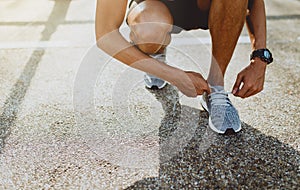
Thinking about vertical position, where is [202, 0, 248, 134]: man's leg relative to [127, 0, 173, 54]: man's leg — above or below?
below

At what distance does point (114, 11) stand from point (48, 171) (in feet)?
1.89

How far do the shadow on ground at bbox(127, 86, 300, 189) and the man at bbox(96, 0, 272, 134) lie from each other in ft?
0.26

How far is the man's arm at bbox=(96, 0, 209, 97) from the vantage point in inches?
50.9

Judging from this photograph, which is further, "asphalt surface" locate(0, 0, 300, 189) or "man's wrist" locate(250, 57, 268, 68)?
"man's wrist" locate(250, 57, 268, 68)

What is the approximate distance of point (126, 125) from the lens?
164 cm

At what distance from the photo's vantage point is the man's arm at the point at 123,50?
129 cm

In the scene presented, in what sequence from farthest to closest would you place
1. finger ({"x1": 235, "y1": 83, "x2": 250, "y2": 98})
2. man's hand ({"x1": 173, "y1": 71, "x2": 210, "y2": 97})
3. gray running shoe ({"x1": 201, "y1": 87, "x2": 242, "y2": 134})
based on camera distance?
gray running shoe ({"x1": 201, "y1": 87, "x2": 242, "y2": 134}) < finger ({"x1": 235, "y1": 83, "x2": 250, "y2": 98}) < man's hand ({"x1": 173, "y1": 71, "x2": 210, "y2": 97})

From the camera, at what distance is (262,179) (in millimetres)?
1313

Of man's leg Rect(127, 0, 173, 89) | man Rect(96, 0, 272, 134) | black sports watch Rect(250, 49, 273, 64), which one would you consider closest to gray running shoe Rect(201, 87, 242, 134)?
man Rect(96, 0, 272, 134)

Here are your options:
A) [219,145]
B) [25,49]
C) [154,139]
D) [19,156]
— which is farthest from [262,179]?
[25,49]

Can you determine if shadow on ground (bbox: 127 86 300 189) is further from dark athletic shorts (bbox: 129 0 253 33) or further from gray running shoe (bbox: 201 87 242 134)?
dark athletic shorts (bbox: 129 0 253 33)

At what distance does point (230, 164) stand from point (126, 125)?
1.52 feet

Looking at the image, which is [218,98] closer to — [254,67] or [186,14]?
[254,67]

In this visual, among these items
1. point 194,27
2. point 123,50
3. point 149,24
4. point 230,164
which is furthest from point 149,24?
point 230,164
